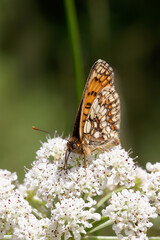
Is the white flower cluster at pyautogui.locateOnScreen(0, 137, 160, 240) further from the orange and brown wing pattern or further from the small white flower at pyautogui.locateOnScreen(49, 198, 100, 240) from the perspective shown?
the orange and brown wing pattern

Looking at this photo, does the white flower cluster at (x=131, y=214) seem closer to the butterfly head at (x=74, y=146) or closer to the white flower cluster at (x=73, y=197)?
the white flower cluster at (x=73, y=197)

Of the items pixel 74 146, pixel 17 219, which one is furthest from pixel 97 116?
pixel 17 219

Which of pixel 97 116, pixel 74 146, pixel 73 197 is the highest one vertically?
pixel 97 116

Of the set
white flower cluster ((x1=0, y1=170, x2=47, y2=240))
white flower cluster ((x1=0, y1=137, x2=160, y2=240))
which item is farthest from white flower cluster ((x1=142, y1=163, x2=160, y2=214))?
white flower cluster ((x1=0, y1=170, x2=47, y2=240))

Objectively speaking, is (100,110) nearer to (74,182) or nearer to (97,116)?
(97,116)

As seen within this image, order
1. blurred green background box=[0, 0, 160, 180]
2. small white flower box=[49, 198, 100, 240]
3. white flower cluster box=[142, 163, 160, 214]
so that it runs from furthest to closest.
Result: blurred green background box=[0, 0, 160, 180] < white flower cluster box=[142, 163, 160, 214] < small white flower box=[49, 198, 100, 240]

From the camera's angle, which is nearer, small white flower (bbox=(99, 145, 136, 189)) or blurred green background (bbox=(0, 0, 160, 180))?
small white flower (bbox=(99, 145, 136, 189))
